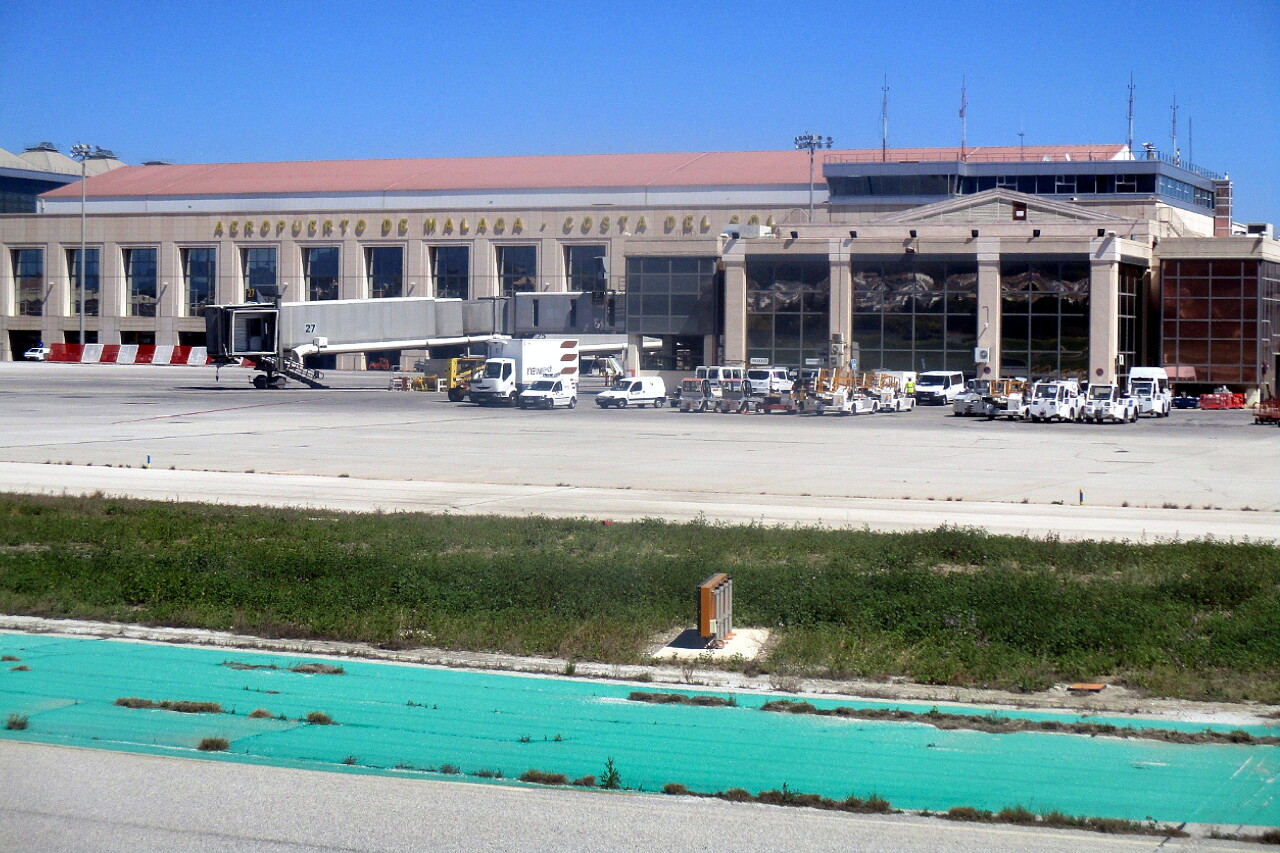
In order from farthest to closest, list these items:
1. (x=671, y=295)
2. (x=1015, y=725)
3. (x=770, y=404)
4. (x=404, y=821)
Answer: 1. (x=671, y=295)
2. (x=770, y=404)
3. (x=1015, y=725)
4. (x=404, y=821)

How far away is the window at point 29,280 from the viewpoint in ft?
408

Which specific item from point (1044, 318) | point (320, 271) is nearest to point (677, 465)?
point (1044, 318)

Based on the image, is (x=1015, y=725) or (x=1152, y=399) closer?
(x=1015, y=725)

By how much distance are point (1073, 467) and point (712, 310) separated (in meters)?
58.1

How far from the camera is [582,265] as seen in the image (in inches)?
4540

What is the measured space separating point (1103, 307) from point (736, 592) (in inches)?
2804

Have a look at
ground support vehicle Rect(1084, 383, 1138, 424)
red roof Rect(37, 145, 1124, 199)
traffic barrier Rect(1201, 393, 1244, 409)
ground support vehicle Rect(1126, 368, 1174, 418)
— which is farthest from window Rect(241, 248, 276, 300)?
ground support vehicle Rect(1084, 383, 1138, 424)

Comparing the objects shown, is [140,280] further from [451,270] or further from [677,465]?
[677,465]

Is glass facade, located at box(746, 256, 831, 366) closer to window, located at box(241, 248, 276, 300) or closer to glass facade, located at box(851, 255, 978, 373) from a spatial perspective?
glass facade, located at box(851, 255, 978, 373)

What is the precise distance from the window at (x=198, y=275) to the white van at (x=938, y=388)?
72721 millimetres

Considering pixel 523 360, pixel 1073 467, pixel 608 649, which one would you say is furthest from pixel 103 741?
pixel 523 360

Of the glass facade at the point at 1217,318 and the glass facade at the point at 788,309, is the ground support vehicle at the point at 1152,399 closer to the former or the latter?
the glass facade at the point at 1217,318

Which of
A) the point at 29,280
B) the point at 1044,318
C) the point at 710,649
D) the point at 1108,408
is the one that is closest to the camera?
the point at 710,649

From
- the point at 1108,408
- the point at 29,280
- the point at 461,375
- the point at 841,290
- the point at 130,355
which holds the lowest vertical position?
the point at 1108,408
